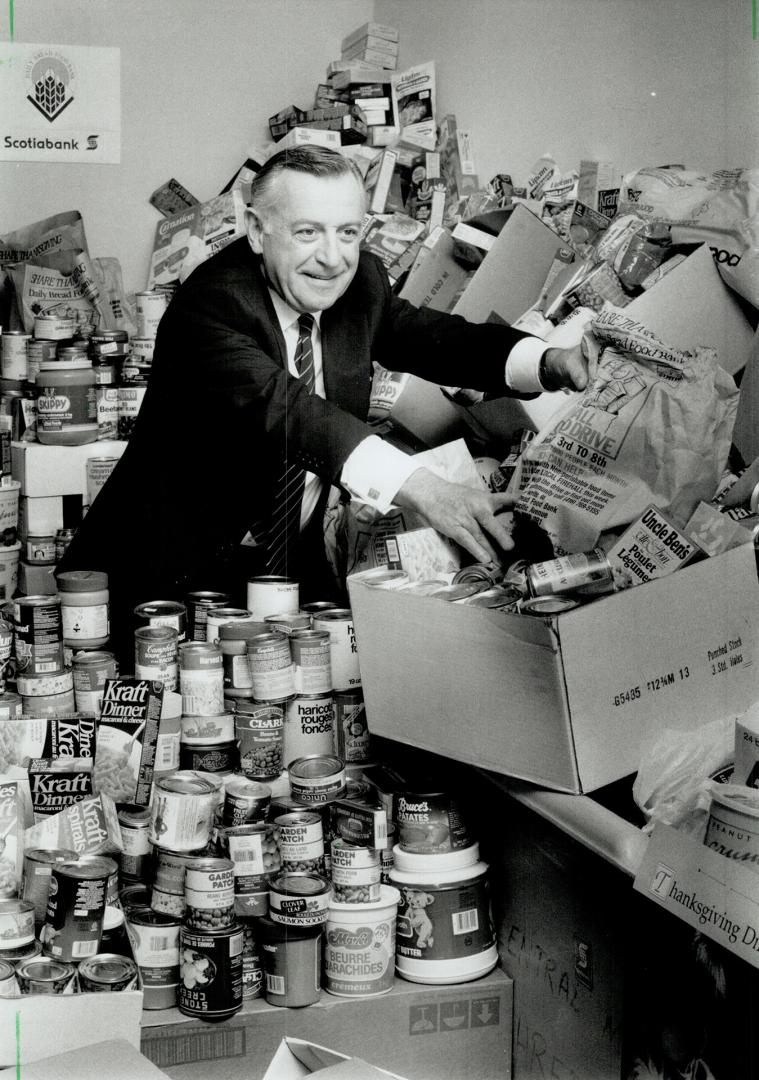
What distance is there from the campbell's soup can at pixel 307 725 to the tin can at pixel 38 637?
0.36 metres

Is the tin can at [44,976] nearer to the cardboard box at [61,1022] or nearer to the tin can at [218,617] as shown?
the cardboard box at [61,1022]

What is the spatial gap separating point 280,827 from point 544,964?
0.42m

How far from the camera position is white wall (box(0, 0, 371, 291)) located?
2.23 metres

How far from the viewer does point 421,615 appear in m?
1.59

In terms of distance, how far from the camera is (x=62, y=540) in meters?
2.73

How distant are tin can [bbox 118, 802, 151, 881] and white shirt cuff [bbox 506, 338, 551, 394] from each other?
0.93m

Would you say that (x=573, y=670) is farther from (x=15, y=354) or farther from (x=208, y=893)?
(x=15, y=354)

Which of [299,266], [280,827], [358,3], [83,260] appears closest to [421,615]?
[280,827]

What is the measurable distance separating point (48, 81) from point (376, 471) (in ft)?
3.25

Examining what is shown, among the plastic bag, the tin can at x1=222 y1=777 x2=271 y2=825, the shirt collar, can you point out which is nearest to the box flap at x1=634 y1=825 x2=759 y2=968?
the plastic bag

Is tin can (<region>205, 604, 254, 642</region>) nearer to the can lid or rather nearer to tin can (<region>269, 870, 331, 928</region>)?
the can lid

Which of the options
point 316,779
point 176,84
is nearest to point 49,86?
point 176,84

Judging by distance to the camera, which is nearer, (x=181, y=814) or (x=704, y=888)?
(x=704, y=888)

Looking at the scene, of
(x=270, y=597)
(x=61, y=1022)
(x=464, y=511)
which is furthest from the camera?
(x=270, y=597)
